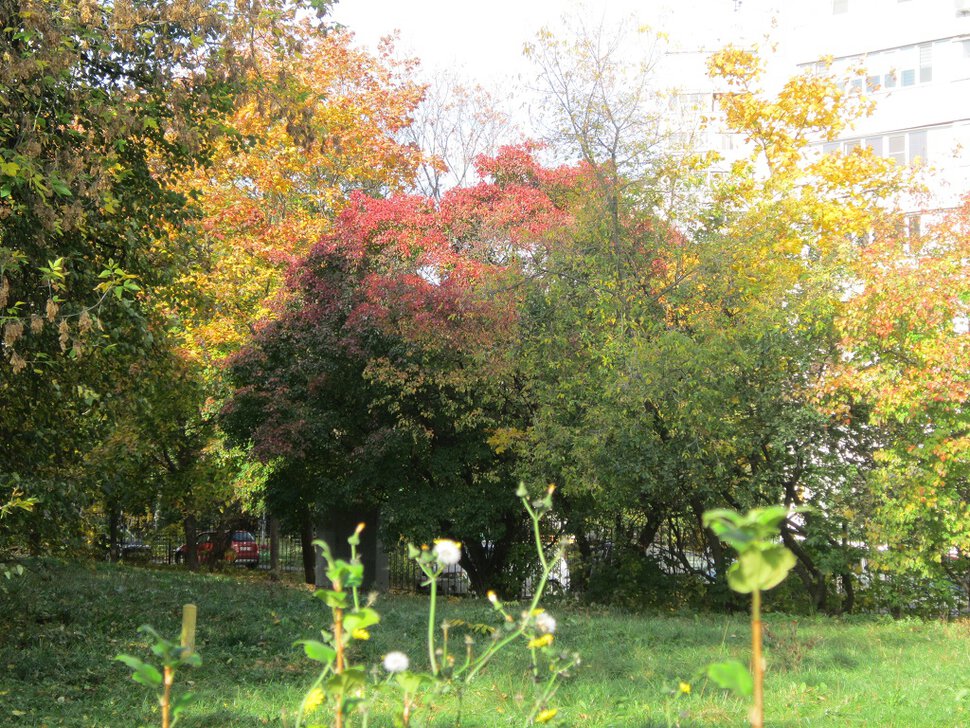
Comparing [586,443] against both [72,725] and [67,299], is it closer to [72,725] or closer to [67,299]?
[67,299]

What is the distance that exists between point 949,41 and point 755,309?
1529cm

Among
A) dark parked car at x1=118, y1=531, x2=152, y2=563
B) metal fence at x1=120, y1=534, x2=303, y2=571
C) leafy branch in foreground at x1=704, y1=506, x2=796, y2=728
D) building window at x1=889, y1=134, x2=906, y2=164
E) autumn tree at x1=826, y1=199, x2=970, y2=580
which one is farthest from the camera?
dark parked car at x1=118, y1=531, x2=152, y2=563

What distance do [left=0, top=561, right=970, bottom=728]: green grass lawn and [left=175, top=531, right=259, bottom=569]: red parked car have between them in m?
14.5

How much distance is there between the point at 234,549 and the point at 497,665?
71.0 feet

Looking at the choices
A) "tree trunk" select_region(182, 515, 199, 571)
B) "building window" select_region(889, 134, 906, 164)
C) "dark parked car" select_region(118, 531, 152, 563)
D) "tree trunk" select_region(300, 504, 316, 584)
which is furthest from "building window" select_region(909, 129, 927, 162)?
"dark parked car" select_region(118, 531, 152, 563)

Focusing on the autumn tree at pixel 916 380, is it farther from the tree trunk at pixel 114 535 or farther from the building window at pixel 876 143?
the tree trunk at pixel 114 535

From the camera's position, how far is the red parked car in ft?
91.7

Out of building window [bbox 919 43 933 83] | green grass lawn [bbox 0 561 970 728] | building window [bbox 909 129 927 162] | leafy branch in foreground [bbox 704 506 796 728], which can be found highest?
building window [bbox 919 43 933 83]

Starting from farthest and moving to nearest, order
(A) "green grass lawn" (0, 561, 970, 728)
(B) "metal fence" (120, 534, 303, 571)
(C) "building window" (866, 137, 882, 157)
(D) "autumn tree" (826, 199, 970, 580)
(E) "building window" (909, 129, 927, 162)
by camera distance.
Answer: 1. (B) "metal fence" (120, 534, 303, 571)
2. (C) "building window" (866, 137, 882, 157)
3. (E) "building window" (909, 129, 927, 162)
4. (D) "autumn tree" (826, 199, 970, 580)
5. (A) "green grass lawn" (0, 561, 970, 728)

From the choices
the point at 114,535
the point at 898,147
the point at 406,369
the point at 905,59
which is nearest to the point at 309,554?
the point at 114,535

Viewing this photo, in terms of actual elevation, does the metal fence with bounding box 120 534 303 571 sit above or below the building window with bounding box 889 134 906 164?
below

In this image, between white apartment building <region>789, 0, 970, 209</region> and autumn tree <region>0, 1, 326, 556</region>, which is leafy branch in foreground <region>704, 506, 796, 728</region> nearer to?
autumn tree <region>0, 1, 326, 556</region>

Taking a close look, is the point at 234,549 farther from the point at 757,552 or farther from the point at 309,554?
the point at 757,552

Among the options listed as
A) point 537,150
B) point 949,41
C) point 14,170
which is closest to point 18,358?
point 14,170
